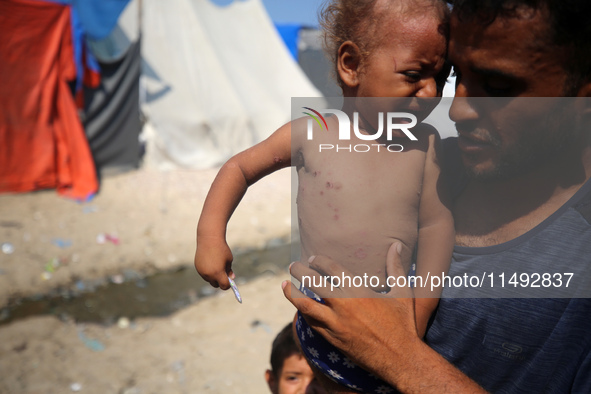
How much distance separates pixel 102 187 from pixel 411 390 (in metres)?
6.72

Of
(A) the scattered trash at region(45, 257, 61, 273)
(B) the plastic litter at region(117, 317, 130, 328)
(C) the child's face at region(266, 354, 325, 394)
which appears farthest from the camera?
(A) the scattered trash at region(45, 257, 61, 273)

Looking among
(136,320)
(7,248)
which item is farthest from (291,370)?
(7,248)

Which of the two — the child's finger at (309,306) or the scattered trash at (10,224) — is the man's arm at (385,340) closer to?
the child's finger at (309,306)

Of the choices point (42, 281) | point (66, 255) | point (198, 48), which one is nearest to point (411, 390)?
point (42, 281)

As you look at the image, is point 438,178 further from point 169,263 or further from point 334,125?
point 169,263

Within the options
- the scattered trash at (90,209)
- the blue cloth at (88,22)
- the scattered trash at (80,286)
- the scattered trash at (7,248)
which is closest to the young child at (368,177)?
the scattered trash at (80,286)

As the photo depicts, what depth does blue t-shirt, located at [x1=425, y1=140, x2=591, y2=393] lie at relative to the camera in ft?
3.78

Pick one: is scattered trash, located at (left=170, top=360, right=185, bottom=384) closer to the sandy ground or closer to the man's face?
the sandy ground

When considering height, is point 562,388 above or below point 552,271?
below

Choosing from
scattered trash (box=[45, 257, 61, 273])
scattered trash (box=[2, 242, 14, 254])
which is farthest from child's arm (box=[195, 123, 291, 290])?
scattered trash (box=[2, 242, 14, 254])

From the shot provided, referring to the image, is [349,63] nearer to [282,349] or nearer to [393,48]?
[393,48]

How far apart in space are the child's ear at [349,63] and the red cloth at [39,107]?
19.6 feet

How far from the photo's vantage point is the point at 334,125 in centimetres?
153

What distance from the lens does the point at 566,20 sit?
1.12m
